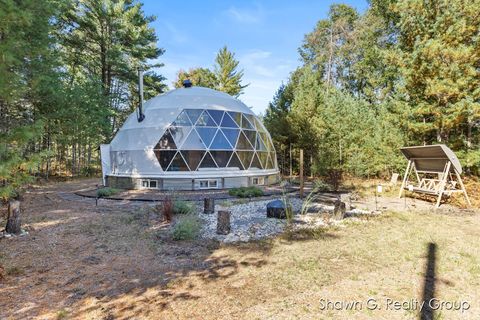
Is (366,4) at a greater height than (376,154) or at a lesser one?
greater

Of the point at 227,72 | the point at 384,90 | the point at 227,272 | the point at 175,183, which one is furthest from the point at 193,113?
the point at 227,72

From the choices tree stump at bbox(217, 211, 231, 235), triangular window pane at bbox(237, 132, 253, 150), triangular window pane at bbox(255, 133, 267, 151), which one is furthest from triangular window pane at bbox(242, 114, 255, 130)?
tree stump at bbox(217, 211, 231, 235)

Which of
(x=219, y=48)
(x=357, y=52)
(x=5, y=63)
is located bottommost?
(x=5, y=63)

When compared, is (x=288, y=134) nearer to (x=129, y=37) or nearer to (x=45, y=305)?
(x=129, y=37)

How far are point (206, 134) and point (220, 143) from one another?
0.86 metres

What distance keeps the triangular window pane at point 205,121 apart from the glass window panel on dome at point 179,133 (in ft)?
2.13

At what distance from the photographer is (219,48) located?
38094 mm

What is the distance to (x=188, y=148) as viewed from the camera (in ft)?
46.3

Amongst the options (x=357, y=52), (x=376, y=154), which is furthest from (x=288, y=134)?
(x=357, y=52)

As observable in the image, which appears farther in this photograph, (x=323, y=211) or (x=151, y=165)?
(x=151, y=165)

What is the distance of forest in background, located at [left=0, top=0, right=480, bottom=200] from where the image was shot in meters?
10.9

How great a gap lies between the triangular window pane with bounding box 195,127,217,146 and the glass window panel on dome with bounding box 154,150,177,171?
166 centimetres

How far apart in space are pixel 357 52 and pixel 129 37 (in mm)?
23947

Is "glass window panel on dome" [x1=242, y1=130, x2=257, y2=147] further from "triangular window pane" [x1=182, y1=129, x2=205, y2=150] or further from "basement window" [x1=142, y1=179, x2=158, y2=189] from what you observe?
"basement window" [x1=142, y1=179, x2=158, y2=189]
